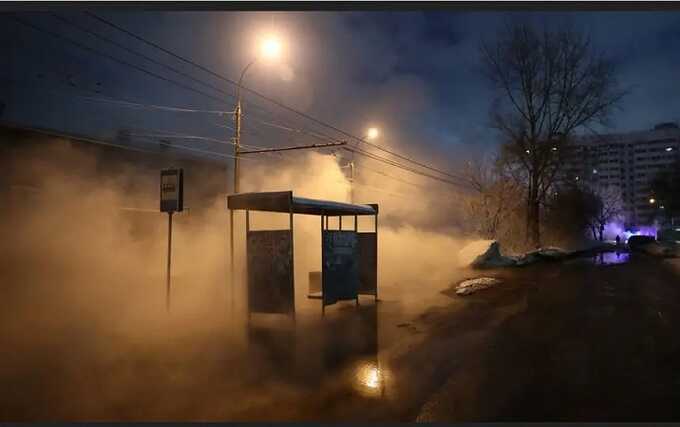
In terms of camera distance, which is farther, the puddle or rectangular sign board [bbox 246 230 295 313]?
the puddle

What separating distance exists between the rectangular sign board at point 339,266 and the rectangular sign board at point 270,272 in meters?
1.18

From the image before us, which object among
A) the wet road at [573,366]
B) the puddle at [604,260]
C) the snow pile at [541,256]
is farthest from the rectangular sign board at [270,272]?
the puddle at [604,260]

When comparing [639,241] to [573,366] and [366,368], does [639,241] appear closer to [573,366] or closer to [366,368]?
[573,366]

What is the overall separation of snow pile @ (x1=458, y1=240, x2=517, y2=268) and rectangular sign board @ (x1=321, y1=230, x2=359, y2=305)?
1065 centimetres

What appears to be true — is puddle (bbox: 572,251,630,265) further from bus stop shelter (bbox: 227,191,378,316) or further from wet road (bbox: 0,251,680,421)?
bus stop shelter (bbox: 227,191,378,316)

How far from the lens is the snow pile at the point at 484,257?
19.7m

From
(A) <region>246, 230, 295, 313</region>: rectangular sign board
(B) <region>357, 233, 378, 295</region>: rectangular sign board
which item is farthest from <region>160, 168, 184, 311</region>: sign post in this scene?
(B) <region>357, 233, 378, 295</region>: rectangular sign board

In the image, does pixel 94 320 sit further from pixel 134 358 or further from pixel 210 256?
pixel 210 256

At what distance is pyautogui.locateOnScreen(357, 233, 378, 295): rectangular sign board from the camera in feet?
36.3

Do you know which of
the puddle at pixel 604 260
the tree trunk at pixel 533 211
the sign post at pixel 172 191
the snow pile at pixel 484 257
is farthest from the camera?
the tree trunk at pixel 533 211

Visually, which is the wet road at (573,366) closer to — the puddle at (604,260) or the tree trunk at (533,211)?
the puddle at (604,260)

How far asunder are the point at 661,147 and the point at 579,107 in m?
11.4

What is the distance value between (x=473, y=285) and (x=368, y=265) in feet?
13.8

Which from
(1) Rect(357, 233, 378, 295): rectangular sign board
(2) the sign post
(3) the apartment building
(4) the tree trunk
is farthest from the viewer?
(4) the tree trunk
